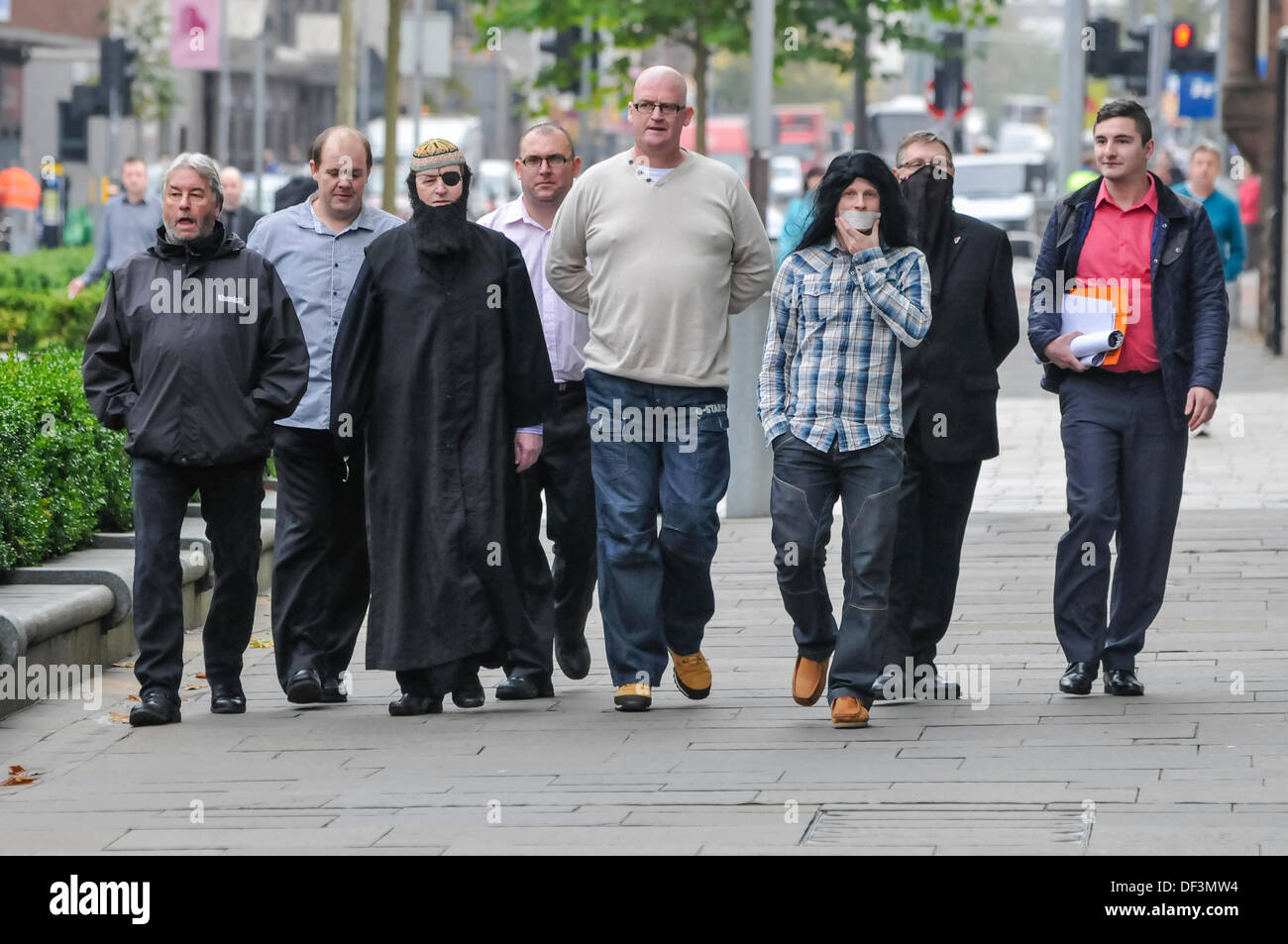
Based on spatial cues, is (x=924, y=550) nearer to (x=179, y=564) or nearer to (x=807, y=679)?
(x=807, y=679)

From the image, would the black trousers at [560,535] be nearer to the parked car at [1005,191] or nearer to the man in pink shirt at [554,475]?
the man in pink shirt at [554,475]

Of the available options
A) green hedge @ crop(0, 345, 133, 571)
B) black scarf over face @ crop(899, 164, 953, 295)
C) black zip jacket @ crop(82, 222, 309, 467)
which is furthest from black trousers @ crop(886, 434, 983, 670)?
green hedge @ crop(0, 345, 133, 571)

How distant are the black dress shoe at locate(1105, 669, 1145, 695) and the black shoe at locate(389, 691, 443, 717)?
7.02 feet

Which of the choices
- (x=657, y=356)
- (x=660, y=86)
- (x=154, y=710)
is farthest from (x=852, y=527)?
(x=154, y=710)

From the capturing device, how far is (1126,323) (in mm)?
7840

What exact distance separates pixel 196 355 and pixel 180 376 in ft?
0.28

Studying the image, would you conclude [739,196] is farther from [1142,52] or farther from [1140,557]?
[1142,52]

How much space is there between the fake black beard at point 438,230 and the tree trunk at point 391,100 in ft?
51.1

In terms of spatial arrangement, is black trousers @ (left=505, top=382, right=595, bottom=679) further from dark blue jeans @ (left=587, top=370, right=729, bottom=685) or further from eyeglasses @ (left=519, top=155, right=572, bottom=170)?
eyeglasses @ (left=519, top=155, right=572, bottom=170)

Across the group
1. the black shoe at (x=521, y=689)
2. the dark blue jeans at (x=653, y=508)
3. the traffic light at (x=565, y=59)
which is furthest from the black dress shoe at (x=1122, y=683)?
the traffic light at (x=565, y=59)

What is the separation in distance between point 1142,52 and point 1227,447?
10.0 meters

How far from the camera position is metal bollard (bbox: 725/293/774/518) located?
41.4 feet

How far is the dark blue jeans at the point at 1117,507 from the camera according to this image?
7879 mm

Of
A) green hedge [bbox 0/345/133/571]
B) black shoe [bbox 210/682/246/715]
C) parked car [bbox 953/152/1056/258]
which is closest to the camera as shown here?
black shoe [bbox 210/682/246/715]
